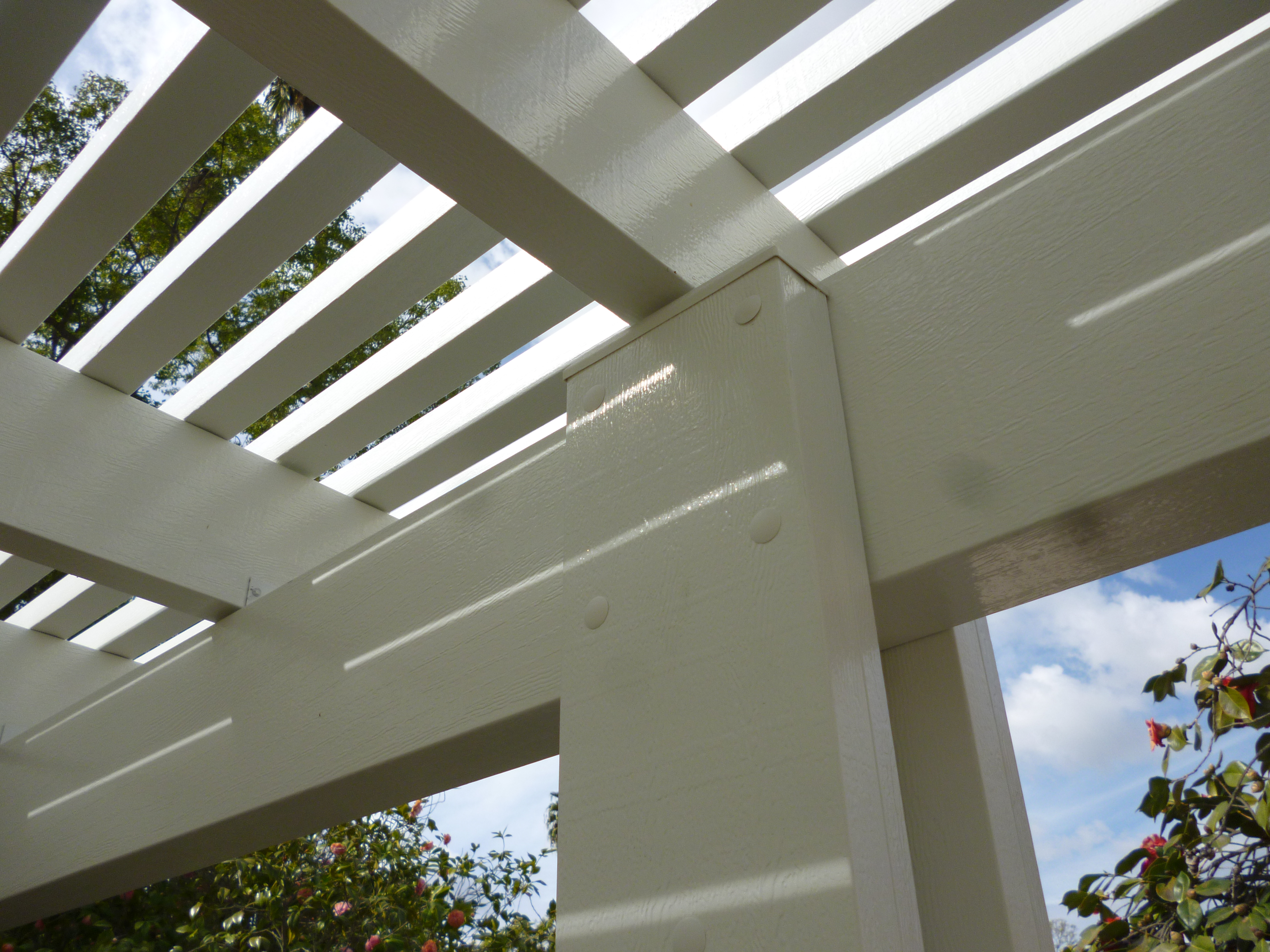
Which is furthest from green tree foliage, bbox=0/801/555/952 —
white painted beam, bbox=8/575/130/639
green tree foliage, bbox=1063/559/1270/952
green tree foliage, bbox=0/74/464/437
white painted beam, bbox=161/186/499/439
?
green tree foliage, bbox=1063/559/1270/952

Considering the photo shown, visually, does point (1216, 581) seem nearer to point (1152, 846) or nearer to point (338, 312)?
point (1152, 846)

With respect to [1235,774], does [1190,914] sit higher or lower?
lower

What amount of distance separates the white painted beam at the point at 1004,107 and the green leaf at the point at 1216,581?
845 millimetres

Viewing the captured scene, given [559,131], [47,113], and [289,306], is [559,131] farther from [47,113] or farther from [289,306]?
[47,113]

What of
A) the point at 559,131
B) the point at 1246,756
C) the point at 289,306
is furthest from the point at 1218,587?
the point at 289,306

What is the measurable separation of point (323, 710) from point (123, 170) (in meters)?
1.31

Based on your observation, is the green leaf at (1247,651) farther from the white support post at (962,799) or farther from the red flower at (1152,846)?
the white support post at (962,799)

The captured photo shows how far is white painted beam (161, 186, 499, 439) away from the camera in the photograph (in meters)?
2.26

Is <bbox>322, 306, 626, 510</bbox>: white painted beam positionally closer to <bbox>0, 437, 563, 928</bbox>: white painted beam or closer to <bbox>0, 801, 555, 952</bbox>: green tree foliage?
<bbox>0, 437, 563, 928</bbox>: white painted beam

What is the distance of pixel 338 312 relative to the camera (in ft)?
8.02

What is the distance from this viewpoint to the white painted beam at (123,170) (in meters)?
2.03

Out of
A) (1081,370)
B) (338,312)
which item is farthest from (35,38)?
(1081,370)

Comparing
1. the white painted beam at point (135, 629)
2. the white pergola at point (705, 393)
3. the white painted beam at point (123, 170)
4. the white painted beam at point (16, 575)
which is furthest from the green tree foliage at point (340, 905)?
the white painted beam at point (123, 170)

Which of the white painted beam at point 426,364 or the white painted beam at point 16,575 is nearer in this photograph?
the white painted beam at point 426,364
